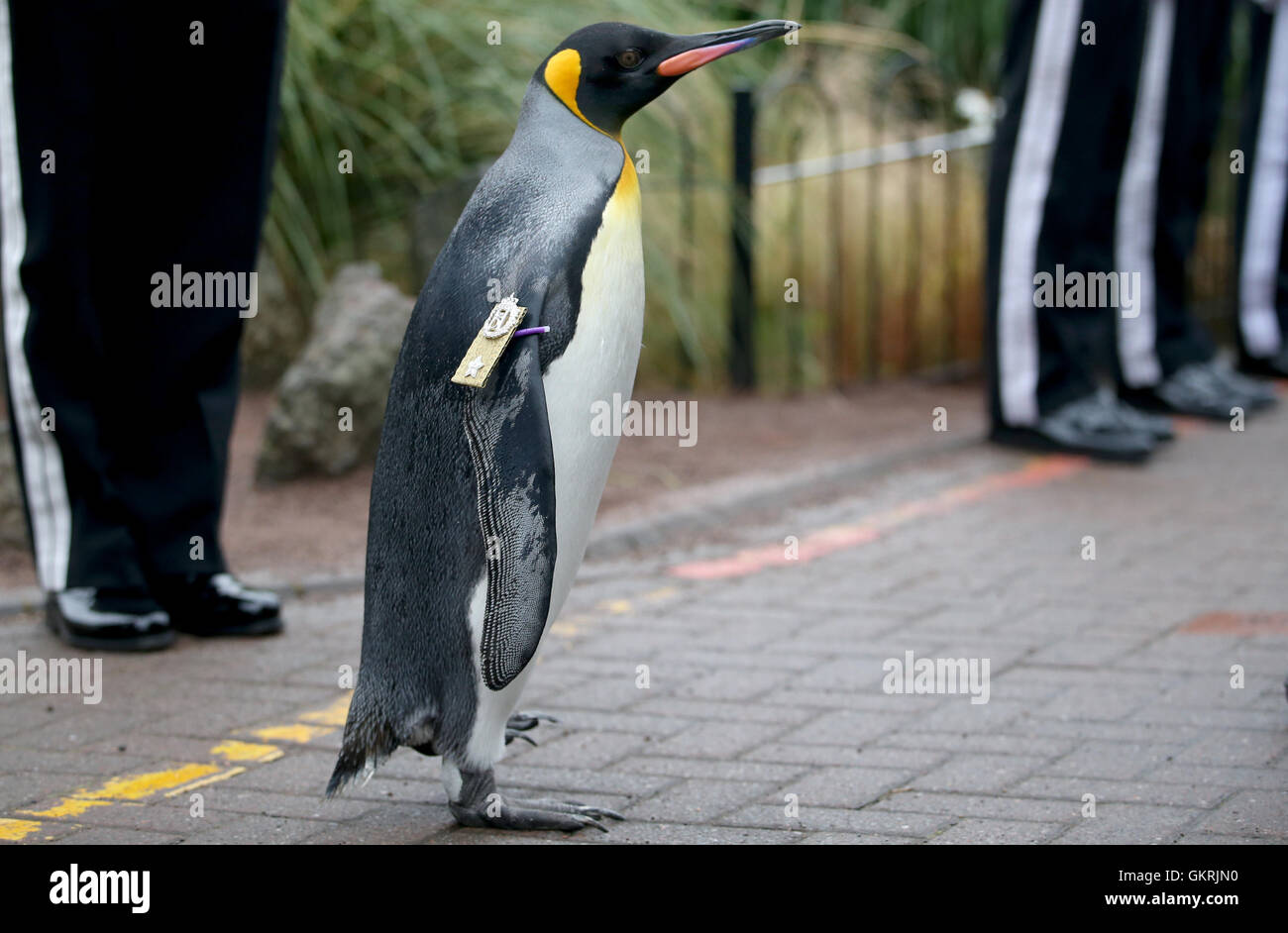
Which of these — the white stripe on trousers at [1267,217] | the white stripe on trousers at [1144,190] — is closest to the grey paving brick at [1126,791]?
the white stripe on trousers at [1144,190]

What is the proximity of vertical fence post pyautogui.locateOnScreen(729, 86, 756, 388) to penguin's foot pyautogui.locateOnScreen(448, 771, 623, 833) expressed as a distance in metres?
4.56

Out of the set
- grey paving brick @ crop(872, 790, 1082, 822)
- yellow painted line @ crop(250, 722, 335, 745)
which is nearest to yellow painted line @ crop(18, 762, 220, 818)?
yellow painted line @ crop(250, 722, 335, 745)

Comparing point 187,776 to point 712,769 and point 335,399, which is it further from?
point 335,399

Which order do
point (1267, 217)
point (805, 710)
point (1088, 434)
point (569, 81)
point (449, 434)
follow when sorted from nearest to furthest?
point (449, 434)
point (569, 81)
point (805, 710)
point (1088, 434)
point (1267, 217)

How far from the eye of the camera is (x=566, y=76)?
8.74 ft

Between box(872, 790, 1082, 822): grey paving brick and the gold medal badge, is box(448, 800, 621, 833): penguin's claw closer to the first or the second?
box(872, 790, 1082, 822): grey paving brick

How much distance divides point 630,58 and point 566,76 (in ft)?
0.36

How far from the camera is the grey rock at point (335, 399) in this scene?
5355 millimetres

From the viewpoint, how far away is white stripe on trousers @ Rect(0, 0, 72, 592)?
3.76 m

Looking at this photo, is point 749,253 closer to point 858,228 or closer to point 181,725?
point 858,228

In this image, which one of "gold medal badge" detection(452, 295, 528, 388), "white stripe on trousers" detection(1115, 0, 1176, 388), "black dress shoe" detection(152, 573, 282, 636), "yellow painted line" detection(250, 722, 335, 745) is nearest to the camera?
"gold medal badge" detection(452, 295, 528, 388)

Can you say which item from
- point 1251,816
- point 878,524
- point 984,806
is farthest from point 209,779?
point 878,524

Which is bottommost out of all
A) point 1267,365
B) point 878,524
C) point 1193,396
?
point 878,524

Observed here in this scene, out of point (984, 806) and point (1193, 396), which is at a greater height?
point (1193, 396)
